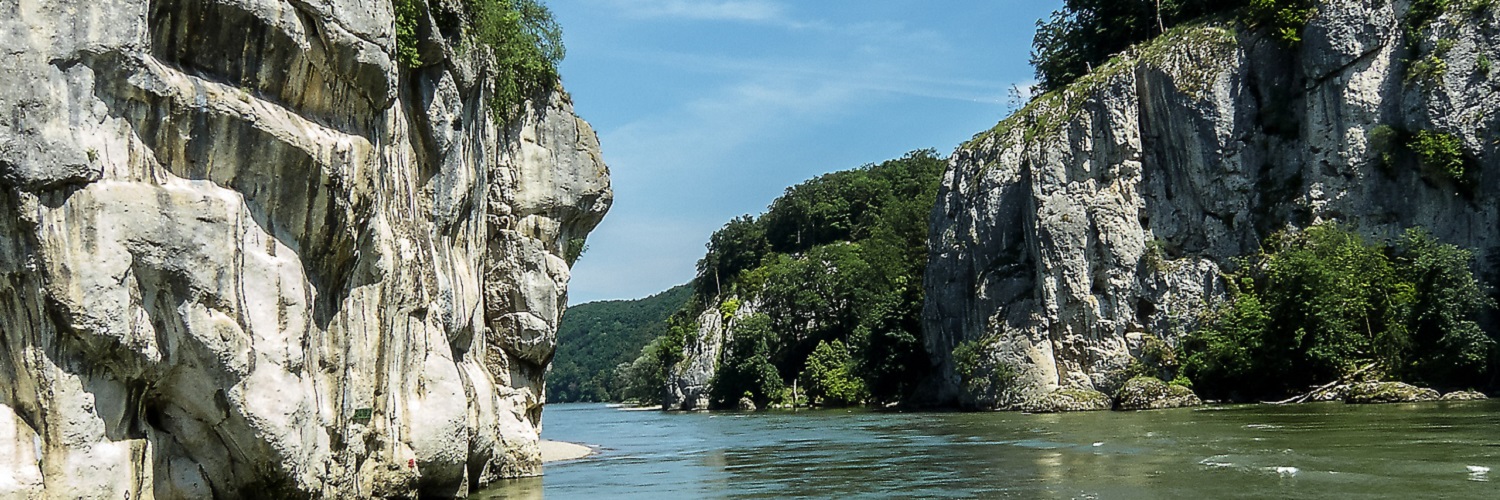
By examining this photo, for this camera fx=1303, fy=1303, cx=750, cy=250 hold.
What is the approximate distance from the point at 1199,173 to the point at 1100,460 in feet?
125

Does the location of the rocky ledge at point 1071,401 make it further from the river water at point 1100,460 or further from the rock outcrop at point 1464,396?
the rock outcrop at point 1464,396

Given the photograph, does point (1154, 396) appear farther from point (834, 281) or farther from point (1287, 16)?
point (834, 281)

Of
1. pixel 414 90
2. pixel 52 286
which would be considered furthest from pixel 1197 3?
pixel 52 286

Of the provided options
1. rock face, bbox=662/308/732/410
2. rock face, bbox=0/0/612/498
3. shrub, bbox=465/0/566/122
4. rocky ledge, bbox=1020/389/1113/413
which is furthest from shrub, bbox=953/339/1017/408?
rock face, bbox=0/0/612/498

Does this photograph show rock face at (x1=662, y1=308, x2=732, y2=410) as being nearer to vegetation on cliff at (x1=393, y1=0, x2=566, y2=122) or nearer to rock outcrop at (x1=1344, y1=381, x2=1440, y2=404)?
rock outcrop at (x1=1344, y1=381, x2=1440, y2=404)

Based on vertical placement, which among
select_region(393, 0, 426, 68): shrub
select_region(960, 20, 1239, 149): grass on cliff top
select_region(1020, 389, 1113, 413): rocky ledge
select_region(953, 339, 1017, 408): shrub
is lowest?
select_region(1020, 389, 1113, 413): rocky ledge

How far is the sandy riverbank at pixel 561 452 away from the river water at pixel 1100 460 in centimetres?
91

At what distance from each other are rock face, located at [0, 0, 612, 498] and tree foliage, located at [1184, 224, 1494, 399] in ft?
139

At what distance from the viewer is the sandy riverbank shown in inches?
1446

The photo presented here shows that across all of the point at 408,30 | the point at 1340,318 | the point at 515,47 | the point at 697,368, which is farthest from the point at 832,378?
the point at 408,30

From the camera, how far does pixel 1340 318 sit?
5297 centimetres

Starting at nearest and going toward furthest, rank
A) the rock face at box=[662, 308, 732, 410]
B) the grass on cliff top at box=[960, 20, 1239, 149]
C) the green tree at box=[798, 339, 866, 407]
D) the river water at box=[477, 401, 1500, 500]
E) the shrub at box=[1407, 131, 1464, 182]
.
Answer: the river water at box=[477, 401, 1500, 500]
the shrub at box=[1407, 131, 1464, 182]
the grass on cliff top at box=[960, 20, 1239, 149]
the green tree at box=[798, 339, 866, 407]
the rock face at box=[662, 308, 732, 410]

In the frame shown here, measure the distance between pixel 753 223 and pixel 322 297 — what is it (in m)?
109

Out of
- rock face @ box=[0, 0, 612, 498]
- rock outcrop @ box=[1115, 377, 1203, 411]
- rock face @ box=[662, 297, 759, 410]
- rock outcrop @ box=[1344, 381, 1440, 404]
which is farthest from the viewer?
rock face @ box=[662, 297, 759, 410]
